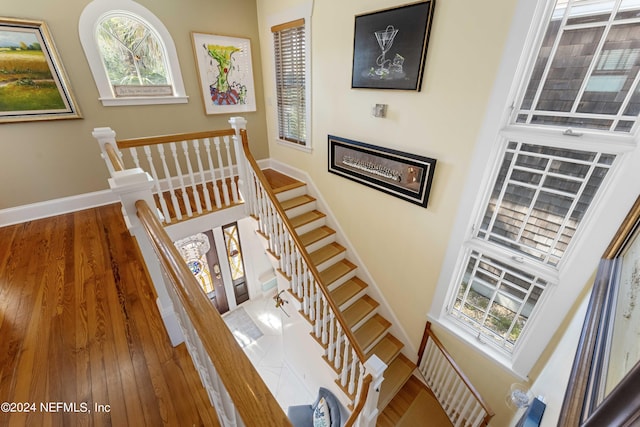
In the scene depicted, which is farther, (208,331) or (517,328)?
(517,328)

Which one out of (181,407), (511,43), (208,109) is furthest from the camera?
(208,109)

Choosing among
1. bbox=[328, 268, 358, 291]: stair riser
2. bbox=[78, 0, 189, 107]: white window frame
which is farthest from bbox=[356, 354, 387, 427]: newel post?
bbox=[78, 0, 189, 107]: white window frame

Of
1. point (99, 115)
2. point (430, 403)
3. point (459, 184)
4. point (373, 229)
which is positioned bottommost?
point (430, 403)

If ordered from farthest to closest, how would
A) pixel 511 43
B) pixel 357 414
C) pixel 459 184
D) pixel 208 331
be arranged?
pixel 459 184
pixel 357 414
pixel 511 43
pixel 208 331

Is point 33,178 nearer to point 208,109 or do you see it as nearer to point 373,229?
point 208,109

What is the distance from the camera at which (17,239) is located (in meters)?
2.37

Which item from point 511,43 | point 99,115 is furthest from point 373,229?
point 99,115

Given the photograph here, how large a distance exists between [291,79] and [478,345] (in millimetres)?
3772

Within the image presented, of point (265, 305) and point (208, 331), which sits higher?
point (208, 331)

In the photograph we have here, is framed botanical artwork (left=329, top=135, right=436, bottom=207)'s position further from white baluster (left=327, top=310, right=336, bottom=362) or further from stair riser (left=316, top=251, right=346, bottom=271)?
white baluster (left=327, top=310, right=336, bottom=362)

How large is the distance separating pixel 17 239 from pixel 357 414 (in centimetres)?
350

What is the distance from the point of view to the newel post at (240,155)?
254 centimetres

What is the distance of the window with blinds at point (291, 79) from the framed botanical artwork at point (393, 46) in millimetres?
924

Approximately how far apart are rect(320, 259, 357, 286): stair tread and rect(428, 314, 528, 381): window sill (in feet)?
3.64
